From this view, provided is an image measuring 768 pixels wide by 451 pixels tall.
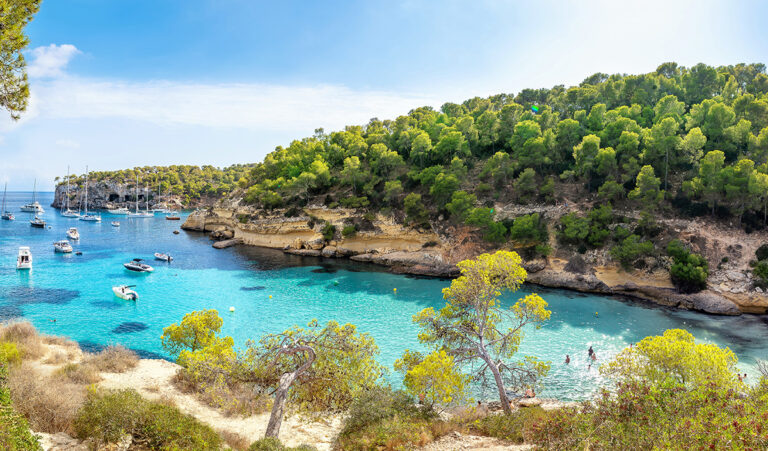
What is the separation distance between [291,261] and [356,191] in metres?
13.1

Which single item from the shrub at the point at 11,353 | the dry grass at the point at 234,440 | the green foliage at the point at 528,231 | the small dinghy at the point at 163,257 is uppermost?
the green foliage at the point at 528,231

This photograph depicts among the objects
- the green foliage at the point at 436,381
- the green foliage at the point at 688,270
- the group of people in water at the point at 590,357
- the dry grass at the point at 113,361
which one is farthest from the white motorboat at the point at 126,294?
the green foliage at the point at 688,270

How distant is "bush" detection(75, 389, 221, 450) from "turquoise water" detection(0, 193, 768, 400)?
11.0 metres

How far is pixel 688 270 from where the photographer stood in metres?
27.4

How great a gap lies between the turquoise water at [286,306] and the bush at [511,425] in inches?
247

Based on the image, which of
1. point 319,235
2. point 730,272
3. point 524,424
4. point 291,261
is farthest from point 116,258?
point 730,272

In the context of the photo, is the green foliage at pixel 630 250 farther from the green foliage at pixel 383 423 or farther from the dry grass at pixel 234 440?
the dry grass at pixel 234 440

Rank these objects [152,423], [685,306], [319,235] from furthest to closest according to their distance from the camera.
Answer: [319,235], [685,306], [152,423]

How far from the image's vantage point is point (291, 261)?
4281cm

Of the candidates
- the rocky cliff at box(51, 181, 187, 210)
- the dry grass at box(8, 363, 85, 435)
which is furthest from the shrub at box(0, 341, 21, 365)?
the rocky cliff at box(51, 181, 187, 210)

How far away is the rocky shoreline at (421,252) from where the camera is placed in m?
27.0

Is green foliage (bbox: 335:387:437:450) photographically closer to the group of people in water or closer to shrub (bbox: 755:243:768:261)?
the group of people in water

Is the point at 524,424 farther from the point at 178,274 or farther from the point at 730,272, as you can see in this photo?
the point at 178,274

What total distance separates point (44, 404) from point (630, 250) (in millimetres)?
35686
